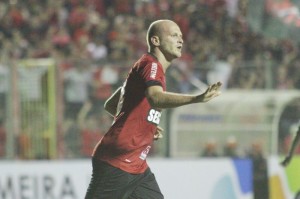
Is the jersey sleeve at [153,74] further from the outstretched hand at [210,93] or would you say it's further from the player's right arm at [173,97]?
the outstretched hand at [210,93]

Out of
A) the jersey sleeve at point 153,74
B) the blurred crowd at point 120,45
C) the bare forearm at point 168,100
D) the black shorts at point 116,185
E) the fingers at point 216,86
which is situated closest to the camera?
the fingers at point 216,86

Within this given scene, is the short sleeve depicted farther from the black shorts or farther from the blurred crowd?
the blurred crowd

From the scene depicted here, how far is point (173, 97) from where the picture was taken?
5.67m

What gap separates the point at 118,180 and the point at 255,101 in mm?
4586

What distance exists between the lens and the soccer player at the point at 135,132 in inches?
240

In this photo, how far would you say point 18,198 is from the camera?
1019 cm

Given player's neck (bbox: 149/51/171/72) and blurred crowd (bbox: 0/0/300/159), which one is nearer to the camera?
player's neck (bbox: 149/51/171/72)

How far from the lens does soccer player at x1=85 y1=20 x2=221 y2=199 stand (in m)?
6.10

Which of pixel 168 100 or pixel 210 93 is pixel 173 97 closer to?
pixel 168 100

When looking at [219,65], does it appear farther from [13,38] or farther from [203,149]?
[13,38]

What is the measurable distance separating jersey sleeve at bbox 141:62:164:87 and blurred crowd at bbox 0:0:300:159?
451 cm

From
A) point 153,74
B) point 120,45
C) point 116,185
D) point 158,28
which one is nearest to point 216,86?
point 153,74

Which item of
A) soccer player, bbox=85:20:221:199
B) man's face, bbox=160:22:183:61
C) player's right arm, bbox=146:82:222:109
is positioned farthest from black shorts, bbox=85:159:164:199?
man's face, bbox=160:22:183:61

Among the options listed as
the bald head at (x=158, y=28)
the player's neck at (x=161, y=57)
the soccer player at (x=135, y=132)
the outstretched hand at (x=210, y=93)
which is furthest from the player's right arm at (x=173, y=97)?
the bald head at (x=158, y=28)
